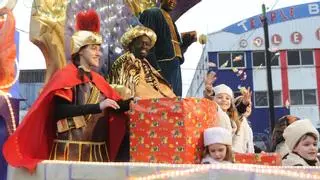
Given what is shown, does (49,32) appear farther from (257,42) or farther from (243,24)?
(243,24)

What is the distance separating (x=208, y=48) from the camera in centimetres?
2136

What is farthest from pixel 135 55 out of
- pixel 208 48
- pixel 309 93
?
pixel 309 93

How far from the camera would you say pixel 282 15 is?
2259cm

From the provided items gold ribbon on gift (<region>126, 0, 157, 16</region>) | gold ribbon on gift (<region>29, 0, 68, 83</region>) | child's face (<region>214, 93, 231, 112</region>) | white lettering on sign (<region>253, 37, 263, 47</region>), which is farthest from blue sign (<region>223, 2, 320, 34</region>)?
gold ribbon on gift (<region>29, 0, 68, 83</region>)

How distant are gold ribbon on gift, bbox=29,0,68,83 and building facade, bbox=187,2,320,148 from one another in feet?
59.2

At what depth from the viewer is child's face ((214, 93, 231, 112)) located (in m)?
3.84

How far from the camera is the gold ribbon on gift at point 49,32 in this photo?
3254mm

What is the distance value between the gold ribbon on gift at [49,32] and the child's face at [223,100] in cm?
125

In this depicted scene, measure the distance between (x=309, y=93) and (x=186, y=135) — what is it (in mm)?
20802

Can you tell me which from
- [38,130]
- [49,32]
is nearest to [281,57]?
[49,32]

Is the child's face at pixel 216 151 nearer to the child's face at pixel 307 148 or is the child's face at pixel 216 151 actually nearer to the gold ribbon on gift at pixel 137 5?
the child's face at pixel 307 148

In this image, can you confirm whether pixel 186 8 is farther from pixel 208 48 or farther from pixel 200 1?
pixel 208 48

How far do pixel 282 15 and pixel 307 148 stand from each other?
2095 cm

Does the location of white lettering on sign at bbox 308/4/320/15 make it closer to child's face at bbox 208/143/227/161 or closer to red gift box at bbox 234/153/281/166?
red gift box at bbox 234/153/281/166
